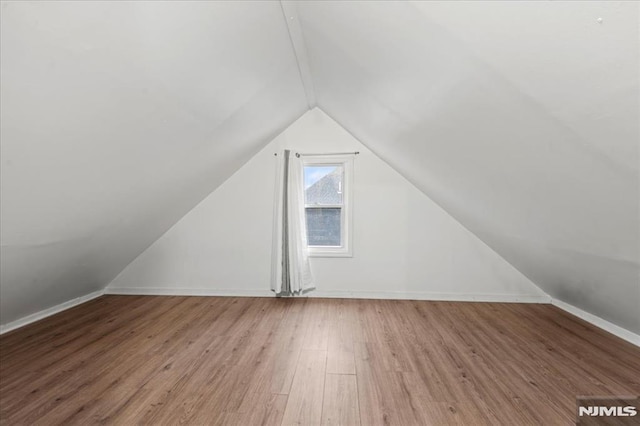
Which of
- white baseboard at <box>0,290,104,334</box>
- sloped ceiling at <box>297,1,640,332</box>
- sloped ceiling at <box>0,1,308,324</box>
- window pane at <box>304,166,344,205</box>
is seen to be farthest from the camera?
window pane at <box>304,166,344,205</box>

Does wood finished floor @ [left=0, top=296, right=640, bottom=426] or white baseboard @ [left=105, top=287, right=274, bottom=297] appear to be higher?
white baseboard @ [left=105, top=287, right=274, bottom=297]

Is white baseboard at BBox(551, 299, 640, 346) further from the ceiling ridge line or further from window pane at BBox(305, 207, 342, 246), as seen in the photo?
the ceiling ridge line

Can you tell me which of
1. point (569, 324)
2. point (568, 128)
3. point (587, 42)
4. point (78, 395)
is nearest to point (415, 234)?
point (569, 324)

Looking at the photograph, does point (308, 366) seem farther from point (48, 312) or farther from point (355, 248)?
point (48, 312)

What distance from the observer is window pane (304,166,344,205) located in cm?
366

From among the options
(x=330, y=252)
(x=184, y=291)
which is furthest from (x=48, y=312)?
(x=330, y=252)

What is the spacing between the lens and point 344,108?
8.87ft

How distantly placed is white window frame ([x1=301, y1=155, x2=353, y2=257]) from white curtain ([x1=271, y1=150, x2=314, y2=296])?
0.57 ft

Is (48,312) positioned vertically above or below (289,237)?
below

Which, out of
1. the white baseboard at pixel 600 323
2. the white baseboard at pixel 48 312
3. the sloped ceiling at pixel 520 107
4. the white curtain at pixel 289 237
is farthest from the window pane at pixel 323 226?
the white baseboard at pixel 48 312

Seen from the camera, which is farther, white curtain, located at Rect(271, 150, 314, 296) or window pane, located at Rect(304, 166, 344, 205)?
window pane, located at Rect(304, 166, 344, 205)

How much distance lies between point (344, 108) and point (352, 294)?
84.4 inches

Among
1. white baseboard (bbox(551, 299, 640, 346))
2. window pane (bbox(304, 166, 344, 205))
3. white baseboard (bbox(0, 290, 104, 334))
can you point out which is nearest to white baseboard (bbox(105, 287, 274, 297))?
white baseboard (bbox(0, 290, 104, 334))

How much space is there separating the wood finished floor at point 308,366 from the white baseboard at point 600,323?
91 millimetres
